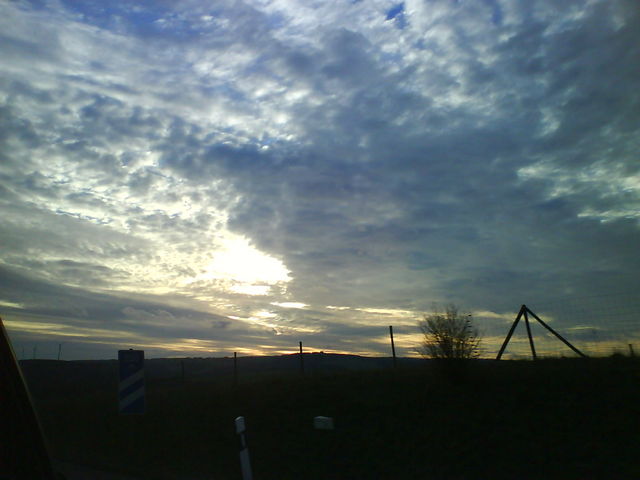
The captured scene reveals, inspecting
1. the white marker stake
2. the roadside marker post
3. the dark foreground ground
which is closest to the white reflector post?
the dark foreground ground

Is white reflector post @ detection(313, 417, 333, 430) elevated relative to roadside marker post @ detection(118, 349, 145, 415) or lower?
lower

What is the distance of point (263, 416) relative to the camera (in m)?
13.6

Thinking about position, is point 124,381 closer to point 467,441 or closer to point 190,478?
point 190,478

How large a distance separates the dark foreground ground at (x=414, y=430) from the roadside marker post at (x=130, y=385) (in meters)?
1.55

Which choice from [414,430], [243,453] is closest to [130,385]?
[243,453]

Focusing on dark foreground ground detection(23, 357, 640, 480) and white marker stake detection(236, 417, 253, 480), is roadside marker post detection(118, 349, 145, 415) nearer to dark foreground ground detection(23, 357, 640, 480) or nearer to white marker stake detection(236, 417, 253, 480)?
dark foreground ground detection(23, 357, 640, 480)

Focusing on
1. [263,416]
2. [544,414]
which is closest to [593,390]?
[544,414]

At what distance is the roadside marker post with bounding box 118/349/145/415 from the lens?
409 inches

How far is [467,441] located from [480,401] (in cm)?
191

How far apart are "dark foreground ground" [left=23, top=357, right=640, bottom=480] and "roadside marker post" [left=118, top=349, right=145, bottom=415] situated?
1553 mm

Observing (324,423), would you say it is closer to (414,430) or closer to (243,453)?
(414,430)

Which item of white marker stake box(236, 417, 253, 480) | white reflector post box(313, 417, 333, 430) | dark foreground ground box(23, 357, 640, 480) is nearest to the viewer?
white marker stake box(236, 417, 253, 480)

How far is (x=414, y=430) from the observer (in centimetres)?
1036

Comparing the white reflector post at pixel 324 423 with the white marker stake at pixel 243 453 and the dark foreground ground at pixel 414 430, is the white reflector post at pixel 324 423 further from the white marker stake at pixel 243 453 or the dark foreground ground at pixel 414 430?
the white marker stake at pixel 243 453
